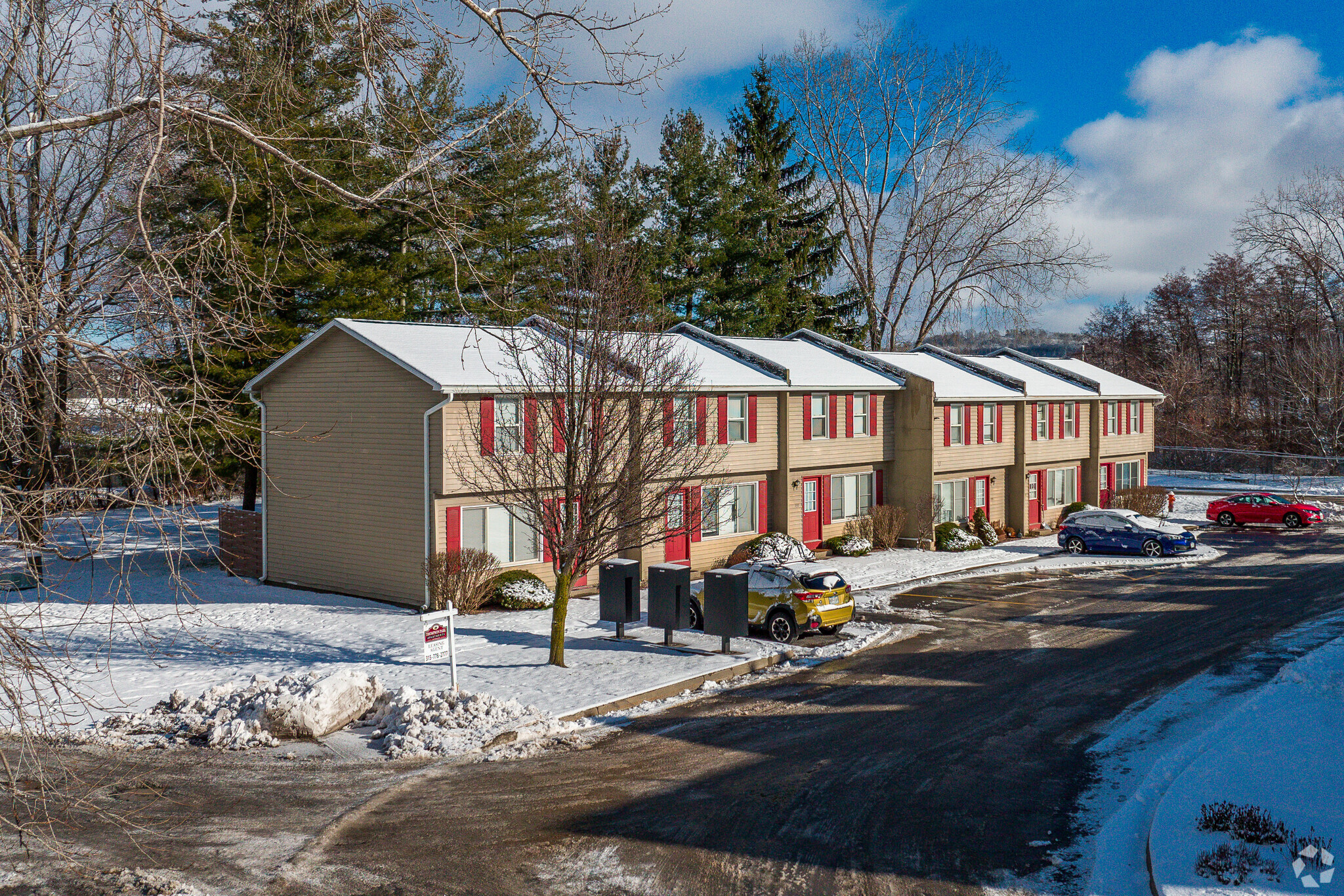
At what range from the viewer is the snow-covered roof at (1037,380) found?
40719 millimetres

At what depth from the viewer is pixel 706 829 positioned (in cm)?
1006

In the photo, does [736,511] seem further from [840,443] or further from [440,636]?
[440,636]

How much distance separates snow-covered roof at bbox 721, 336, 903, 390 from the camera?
3241cm

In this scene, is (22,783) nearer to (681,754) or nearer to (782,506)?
(681,754)

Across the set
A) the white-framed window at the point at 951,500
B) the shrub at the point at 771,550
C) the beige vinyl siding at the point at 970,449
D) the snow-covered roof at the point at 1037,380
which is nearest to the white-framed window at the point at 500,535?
the shrub at the point at 771,550

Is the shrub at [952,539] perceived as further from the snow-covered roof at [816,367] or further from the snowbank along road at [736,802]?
the snowbank along road at [736,802]

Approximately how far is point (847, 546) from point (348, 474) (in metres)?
16.4

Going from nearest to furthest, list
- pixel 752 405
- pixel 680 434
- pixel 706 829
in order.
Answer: pixel 706 829
pixel 680 434
pixel 752 405

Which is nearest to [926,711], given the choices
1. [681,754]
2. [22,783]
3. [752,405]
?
[681,754]

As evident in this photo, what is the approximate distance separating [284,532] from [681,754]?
699 inches

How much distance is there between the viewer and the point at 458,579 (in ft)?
72.2

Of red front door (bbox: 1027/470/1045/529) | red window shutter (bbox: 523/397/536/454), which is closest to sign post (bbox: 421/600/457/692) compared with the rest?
red window shutter (bbox: 523/397/536/454)

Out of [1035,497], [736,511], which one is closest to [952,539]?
[1035,497]

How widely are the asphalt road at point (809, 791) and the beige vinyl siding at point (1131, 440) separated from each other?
2670 centimetres
